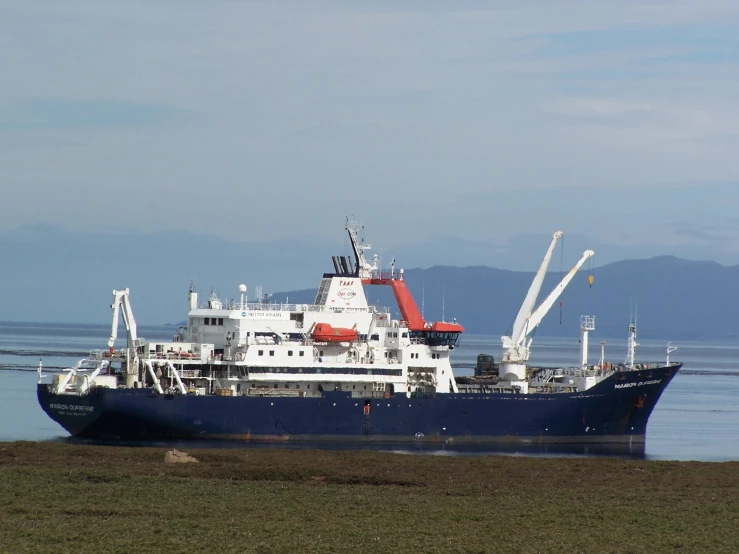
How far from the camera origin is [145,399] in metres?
41.4

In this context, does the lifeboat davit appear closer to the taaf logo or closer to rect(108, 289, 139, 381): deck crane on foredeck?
the taaf logo

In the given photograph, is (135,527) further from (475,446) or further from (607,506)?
(475,446)

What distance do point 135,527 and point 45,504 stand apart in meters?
3.20

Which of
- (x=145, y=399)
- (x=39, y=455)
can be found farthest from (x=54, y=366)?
(x=39, y=455)

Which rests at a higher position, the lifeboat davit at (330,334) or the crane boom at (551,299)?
the crane boom at (551,299)

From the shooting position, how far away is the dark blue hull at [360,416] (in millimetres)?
41625

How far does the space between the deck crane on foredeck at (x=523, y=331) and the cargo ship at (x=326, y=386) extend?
0.09 metres

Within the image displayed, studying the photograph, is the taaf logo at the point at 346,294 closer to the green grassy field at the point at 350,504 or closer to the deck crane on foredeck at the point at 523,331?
the deck crane on foredeck at the point at 523,331

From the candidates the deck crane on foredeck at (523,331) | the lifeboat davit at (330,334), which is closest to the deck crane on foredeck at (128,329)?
the lifeboat davit at (330,334)

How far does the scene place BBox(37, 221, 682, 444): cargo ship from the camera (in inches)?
1651

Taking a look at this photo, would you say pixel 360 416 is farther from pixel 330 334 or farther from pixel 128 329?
pixel 128 329

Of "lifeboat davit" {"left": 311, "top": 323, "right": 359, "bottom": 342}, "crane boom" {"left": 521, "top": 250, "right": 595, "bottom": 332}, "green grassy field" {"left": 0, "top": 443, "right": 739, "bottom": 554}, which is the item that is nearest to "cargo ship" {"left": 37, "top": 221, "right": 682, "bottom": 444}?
"lifeboat davit" {"left": 311, "top": 323, "right": 359, "bottom": 342}

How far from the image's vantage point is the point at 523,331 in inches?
1891

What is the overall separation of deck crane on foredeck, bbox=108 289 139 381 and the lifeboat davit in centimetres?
623
